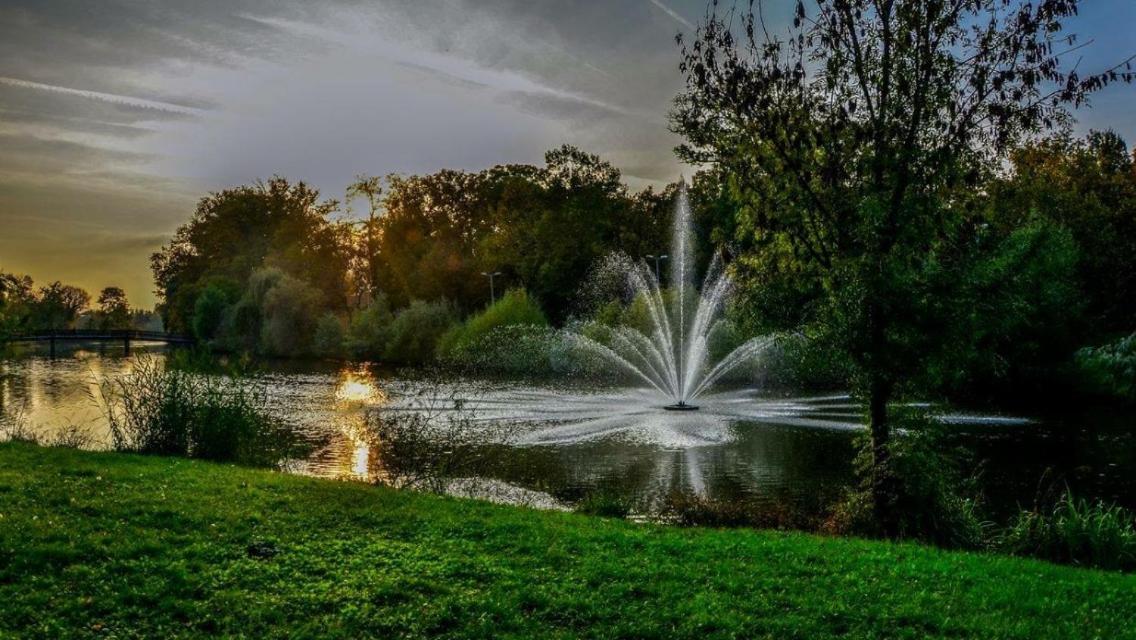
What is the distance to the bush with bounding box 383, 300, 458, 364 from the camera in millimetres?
61188

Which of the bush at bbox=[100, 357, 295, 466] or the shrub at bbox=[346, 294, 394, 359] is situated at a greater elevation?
the shrub at bbox=[346, 294, 394, 359]

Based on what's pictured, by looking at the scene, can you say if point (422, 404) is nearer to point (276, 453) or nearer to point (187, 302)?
point (276, 453)

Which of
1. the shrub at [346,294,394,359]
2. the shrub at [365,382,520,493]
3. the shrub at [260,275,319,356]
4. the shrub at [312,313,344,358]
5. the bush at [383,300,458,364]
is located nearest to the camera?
the shrub at [365,382,520,493]

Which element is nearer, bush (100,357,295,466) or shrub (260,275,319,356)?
bush (100,357,295,466)

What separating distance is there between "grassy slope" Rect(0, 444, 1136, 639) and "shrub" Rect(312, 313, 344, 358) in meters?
58.8

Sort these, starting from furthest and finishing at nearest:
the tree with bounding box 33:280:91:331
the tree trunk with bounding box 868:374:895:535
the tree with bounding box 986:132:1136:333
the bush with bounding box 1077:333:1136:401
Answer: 1. the tree with bounding box 33:280:91:331
2. the tree with bounding box 986:132:1136:333
3. the tree trunk with bounding box 868:374:895:535
4. the bush with bounding box 1077:333:1136:401

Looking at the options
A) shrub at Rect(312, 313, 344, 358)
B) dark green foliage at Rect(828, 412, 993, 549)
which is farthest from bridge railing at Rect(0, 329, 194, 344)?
dark green foliage at Rect(828, 412, 993, 549)

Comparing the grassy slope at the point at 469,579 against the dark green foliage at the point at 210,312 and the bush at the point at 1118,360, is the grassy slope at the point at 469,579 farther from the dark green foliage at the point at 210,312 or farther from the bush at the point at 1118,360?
the dark green foliage at the point at 210,312

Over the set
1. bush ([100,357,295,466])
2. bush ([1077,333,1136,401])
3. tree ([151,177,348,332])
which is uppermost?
tree ([151,177,348,332])

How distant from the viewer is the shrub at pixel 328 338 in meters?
68.9

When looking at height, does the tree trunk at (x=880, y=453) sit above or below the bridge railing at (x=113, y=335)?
below

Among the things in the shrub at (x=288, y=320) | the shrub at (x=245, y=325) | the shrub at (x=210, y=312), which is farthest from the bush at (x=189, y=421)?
the shrub at (x=210, y=312)

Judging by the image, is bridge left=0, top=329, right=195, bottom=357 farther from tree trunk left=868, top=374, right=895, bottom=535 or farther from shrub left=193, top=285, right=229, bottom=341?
tree trunk left=868, top=374, right=895, bottom=535

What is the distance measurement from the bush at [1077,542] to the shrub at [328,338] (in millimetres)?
62677
